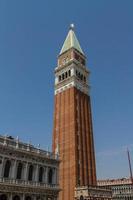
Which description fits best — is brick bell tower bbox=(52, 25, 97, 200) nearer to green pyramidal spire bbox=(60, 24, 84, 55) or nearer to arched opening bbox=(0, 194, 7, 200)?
green pyramidal spire bbox=(60, 24, 84, 55)

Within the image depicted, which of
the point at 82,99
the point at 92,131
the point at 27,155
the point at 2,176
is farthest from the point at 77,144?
the point at 2,176

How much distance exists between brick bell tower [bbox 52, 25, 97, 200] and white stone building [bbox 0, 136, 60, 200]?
12.0 m

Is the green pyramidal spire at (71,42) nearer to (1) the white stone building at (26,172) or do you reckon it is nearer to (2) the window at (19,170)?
(1) the white stone building at (26,172)

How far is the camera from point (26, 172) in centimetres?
3784

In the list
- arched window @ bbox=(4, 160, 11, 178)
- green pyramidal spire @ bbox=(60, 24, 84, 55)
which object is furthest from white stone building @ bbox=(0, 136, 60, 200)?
green pyramidal spire @ bbox=(60, 24, 84, 55)

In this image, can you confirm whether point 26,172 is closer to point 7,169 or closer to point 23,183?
point 23,183

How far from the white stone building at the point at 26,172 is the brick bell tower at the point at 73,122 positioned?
12.0 m

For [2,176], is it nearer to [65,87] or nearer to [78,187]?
[78,187]

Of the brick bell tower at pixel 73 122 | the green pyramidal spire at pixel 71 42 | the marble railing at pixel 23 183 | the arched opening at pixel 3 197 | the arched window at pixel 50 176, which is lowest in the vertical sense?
the arched opening at pixel 3 197

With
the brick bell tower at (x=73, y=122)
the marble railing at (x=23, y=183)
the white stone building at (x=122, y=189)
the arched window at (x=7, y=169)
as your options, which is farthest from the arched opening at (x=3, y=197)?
the white stone building at (x=122, y=189)

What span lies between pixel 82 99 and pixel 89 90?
5956mm

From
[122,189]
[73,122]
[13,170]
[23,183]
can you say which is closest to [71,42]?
[73,122]

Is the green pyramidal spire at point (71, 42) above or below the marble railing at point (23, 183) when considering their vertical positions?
above

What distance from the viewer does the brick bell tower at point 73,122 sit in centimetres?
5634
